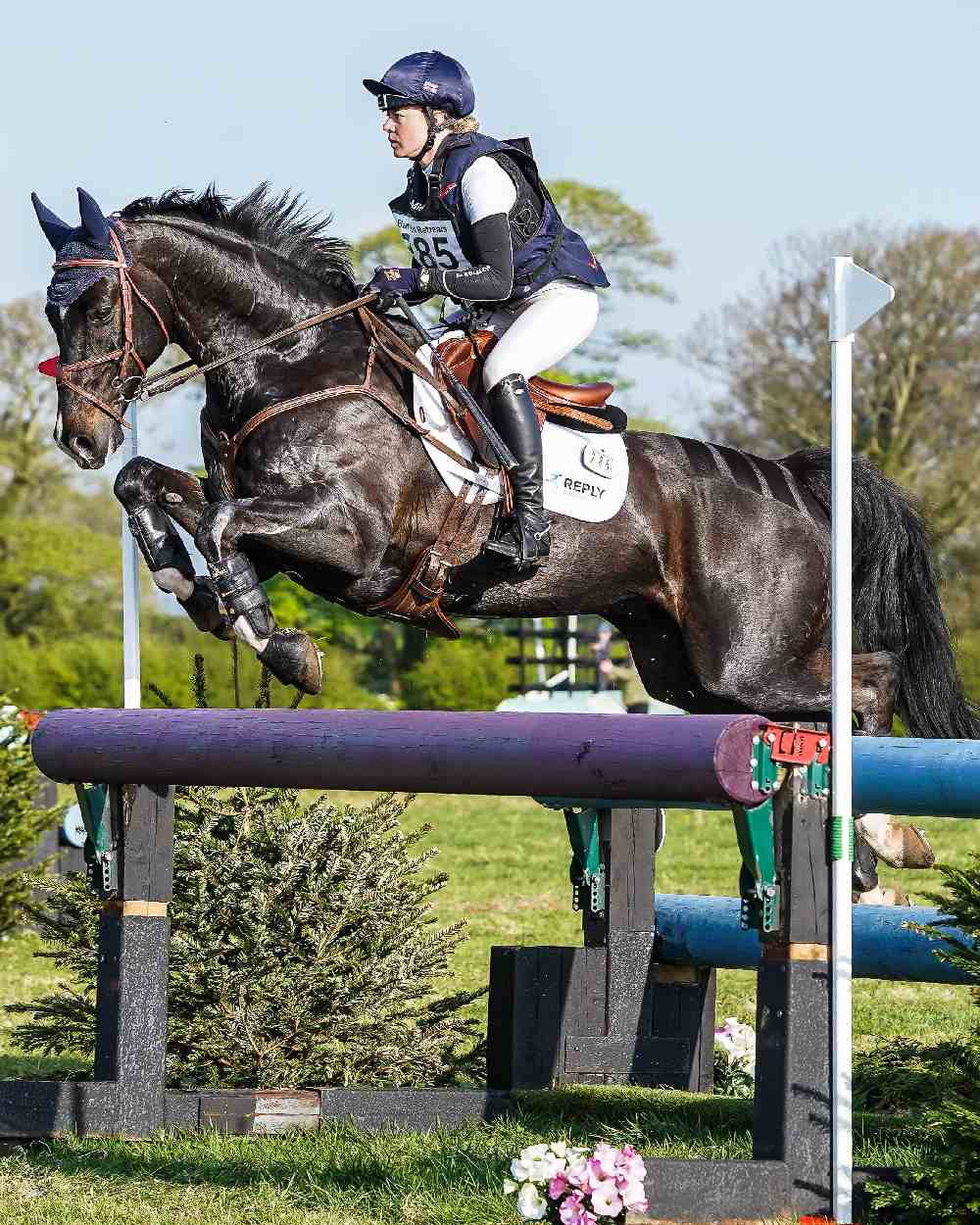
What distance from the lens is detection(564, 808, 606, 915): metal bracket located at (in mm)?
5352

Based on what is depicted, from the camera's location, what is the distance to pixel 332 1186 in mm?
4059

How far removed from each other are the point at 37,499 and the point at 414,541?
27.6 meters

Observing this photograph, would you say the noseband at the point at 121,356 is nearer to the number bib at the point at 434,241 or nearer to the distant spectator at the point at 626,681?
the number bib at the point at 434,241

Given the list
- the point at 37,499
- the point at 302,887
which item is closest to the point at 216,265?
the point at 302,887

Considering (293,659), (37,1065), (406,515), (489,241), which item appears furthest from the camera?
(37,1065)

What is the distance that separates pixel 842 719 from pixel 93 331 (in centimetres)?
270

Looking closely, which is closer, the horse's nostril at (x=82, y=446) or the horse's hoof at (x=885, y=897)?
the horse's nostril at (x=82, y=446)

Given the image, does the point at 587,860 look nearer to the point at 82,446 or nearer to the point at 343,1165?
the point at 343,1165

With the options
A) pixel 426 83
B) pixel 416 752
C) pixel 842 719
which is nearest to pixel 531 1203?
pixel 416 752

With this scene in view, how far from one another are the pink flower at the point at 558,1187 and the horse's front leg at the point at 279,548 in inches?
77.6

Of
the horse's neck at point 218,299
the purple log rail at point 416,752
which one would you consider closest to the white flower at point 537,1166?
the purple log rail at point 416,752

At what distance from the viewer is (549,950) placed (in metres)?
5.23

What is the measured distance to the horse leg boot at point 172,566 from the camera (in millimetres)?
5039

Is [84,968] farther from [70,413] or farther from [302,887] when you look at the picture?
[70,413]
